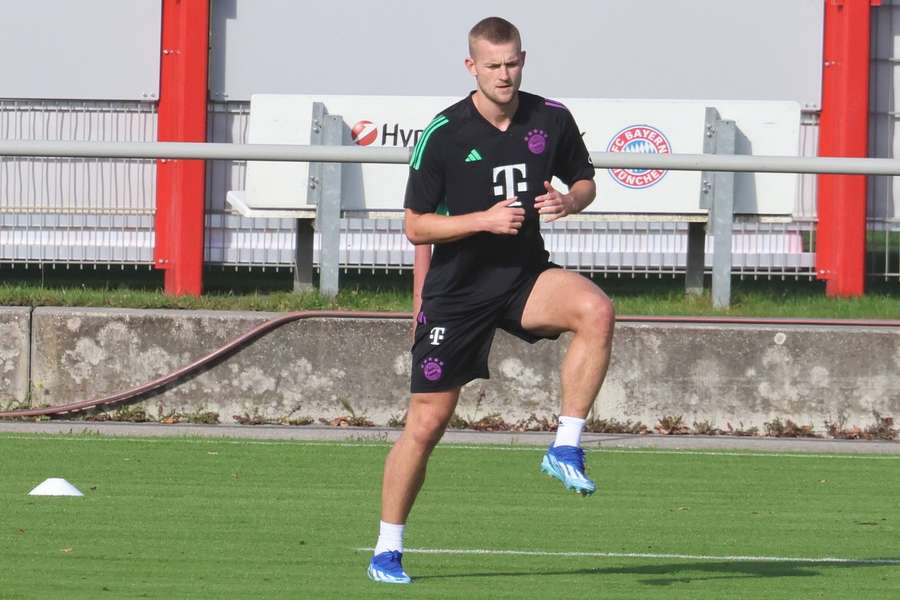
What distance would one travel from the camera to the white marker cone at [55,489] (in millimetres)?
7930

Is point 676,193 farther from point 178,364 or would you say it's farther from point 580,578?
point 580,578

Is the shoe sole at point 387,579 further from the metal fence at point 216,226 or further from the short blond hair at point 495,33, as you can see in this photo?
the metal fence at point 216,226

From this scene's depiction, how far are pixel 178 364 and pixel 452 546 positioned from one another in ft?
12.2

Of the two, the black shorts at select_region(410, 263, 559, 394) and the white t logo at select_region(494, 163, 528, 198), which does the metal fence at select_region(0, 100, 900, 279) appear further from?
the white t logo at select_region(494, 163, 528, 198)

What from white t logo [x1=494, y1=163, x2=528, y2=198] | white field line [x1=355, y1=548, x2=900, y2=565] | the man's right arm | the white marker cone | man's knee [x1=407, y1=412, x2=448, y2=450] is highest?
white t logo [x1=494, y1=163, x2=528, y2=198]

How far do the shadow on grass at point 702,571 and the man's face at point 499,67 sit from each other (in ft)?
5.36

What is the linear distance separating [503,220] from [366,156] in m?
3.96

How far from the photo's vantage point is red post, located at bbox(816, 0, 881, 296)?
12.8 m

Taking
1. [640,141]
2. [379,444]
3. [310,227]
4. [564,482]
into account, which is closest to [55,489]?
[379,444]

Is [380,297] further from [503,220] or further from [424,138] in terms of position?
[503,220]

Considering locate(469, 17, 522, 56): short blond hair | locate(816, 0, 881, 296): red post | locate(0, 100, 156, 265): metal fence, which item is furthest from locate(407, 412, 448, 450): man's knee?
locate(816, 0, 881, 296): red post

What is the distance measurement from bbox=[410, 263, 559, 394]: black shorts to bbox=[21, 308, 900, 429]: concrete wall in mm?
3977

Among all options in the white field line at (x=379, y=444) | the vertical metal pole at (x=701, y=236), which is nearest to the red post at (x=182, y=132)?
the white field line at (x=379, y=444)

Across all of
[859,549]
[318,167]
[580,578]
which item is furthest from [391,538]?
[318,167]
